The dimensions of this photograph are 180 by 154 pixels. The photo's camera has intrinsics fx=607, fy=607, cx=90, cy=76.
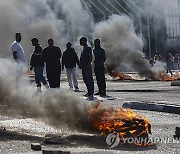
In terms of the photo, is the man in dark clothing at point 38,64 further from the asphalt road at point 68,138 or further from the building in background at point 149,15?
the building in background at point 149,15

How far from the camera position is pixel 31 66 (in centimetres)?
1627

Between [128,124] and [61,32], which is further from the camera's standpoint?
[61,32]

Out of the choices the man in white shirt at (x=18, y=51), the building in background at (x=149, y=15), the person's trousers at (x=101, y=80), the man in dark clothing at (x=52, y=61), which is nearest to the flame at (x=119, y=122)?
the man in white shirt at (x=18, y=51)

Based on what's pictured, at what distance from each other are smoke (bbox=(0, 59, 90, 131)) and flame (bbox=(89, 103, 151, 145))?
0.73 feet

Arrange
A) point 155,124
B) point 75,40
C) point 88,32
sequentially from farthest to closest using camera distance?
point 88,32 → point 75,40 → point 155,124

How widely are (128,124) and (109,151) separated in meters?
0.66

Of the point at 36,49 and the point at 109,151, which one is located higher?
the point at 36,49

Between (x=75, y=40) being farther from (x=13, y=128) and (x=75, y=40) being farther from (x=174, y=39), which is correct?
(x=174, y=39)

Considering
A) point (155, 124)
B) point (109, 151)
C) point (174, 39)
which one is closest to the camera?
point (109, 151)

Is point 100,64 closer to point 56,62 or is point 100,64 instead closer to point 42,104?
point 56,62

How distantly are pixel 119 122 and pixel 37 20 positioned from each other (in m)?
6.03

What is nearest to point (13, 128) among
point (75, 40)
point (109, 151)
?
point (109, 151)

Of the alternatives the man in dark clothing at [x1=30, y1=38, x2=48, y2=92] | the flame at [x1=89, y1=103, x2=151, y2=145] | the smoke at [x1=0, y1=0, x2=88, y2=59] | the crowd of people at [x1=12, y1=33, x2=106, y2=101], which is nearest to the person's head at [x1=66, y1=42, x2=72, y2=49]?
the smoke at [x1=0, y1=0, x2=88, y2=59]

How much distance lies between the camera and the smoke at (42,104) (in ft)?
28.9
